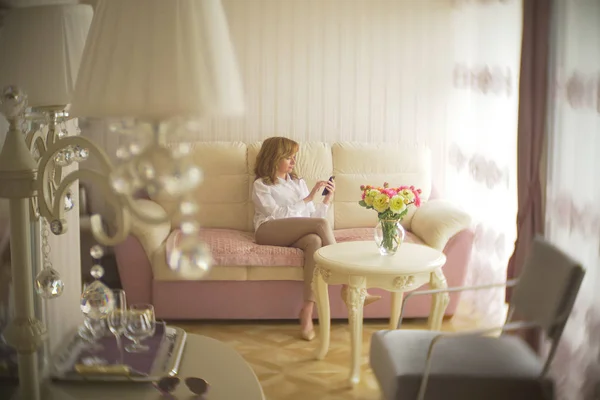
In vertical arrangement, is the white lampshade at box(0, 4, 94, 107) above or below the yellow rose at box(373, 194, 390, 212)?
above

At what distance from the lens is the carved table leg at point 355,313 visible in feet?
9.77

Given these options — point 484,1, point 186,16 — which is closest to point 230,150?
point 484,1

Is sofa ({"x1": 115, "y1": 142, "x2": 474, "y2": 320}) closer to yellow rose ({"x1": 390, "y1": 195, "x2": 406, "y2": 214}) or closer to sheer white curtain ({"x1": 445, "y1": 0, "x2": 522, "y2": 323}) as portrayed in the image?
sheer white curtain ({"x1": 445, "y1": 0, "x2": 522, "y2": 323})

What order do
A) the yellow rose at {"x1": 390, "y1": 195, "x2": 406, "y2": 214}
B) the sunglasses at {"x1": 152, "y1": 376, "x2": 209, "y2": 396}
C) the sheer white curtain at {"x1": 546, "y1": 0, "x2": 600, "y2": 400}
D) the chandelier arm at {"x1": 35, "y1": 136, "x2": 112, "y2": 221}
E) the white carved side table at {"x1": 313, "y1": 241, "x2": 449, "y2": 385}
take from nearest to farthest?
the chandelier arm at {"x1": 35, "y1": 136, "x2": 112, "y2": 221}
the sunglasses at {"x1": 152, "y1": 376, "x2": 209, "y2": 396}
the sheer white curtain at {"x1": 546, "y1": 0, "x2": 600, "y2": 400}
the white carved side table at {"x1": 313, "y1": 241, "x2": 449, "y2": 385}
the yellow rose at {"x1": 390, "y1": 195, "x2": 406, "y2": 214}

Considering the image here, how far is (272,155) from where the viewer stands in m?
4.08

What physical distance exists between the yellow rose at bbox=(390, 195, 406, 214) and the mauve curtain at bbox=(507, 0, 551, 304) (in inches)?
25.4

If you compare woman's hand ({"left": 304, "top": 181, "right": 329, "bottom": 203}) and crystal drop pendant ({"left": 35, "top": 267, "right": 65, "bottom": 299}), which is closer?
crystal drop pendant ({"left": 35, "top": 267, "right": 65, "bottom": 299})

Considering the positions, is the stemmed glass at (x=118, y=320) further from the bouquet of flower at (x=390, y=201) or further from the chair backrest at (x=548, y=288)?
the bouquet of flower at (x=390, y=201)

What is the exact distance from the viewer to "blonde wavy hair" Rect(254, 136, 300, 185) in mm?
4051

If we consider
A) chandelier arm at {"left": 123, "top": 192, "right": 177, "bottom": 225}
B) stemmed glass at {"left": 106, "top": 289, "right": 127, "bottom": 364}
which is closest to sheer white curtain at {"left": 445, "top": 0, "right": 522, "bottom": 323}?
stemmed glass at {"left": 106, "top": 289, "right": 127, "bottom": 364}

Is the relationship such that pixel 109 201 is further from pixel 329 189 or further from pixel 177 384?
pixel 329 189

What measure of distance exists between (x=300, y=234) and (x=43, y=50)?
9.17ft

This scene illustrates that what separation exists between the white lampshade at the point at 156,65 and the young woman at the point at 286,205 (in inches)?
116

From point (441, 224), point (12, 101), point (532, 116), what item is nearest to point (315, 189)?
point (441, 224)
